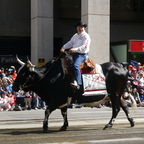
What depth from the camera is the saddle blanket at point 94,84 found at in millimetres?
10641

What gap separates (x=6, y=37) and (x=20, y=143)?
21.3m

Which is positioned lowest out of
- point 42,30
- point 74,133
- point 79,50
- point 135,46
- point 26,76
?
point 74,133

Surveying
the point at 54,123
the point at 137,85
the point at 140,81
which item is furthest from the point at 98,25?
the point at 54,123

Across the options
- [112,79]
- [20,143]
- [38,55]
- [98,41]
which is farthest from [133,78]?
[20,143]

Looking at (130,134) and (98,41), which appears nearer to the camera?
(130,134)

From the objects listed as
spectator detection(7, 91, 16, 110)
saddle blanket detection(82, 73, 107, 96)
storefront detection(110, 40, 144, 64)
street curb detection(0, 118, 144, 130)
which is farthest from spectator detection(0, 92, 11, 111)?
storefront detection(110, 40, 144, 64)

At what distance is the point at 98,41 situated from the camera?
76.1 ft

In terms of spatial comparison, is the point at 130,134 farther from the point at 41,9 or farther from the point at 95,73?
the point at 41,9

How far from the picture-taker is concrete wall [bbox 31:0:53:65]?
24875 mm

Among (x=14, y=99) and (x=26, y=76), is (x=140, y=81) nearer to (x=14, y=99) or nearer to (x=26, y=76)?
(x=14, y=99)

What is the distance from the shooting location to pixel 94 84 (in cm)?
1077

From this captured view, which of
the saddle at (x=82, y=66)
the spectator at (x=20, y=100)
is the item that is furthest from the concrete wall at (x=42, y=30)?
the saddle at (x=82, y=66)

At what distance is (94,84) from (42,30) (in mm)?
14827

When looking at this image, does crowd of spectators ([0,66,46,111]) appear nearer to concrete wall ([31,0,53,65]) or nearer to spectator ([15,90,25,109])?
spectator ([15,90,25,109])
